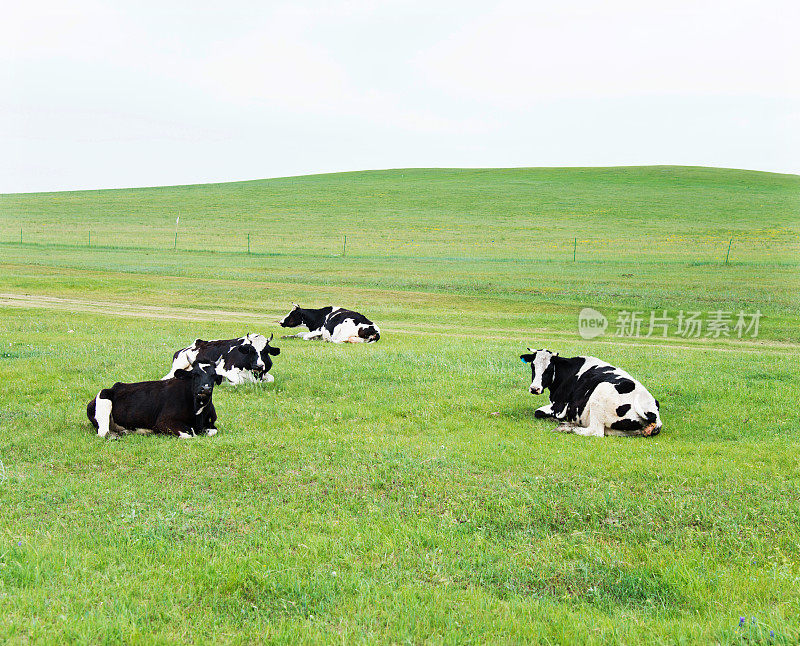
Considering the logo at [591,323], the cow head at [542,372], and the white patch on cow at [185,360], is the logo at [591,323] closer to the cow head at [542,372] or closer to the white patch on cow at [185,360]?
the cow head at [542,372]

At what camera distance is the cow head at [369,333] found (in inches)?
809

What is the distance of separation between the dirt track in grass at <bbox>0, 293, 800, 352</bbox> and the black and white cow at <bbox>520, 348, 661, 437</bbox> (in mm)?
9448

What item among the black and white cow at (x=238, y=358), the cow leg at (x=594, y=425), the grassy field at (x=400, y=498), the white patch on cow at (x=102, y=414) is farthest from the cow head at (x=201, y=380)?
the cow leg at (x=594, y=425)

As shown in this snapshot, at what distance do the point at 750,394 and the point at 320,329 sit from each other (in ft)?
40.2

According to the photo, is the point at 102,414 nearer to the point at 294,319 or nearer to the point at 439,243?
the point at 294,319

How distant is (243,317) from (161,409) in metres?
16.0

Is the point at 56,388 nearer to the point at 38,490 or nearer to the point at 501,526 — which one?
the point at 38,490

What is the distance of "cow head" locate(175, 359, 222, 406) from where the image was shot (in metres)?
10.3

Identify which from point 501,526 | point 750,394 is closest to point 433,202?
point 750,394

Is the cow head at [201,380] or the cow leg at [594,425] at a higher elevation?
the cow head at [201,380]

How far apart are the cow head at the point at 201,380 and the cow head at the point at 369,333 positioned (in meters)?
9.90

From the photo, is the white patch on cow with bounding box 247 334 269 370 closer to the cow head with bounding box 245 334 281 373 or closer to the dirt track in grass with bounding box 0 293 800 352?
the cow head with bounding box 245 334 281 373

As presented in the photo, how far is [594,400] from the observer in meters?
11.2

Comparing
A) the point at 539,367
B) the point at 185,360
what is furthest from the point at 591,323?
the point at 185,360
